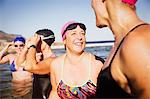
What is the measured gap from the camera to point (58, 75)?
144cm

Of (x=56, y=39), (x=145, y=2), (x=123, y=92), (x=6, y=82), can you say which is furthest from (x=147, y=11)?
(x=6, y=82)

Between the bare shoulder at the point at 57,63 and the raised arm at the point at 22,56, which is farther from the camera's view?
the raised arm at the point at 22,56

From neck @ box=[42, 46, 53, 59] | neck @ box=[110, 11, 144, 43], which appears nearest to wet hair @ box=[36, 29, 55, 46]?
neck @ box=[42, 46, 53, 59]

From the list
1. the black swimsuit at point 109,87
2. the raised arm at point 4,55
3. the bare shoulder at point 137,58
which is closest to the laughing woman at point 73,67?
the raised arm at point 4,55

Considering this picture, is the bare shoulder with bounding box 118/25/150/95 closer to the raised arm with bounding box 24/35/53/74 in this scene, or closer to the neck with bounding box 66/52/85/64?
the neck with bounding box 66/52/85/64

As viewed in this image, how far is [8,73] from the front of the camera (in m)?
1.85

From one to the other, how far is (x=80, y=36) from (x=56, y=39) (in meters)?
0.24

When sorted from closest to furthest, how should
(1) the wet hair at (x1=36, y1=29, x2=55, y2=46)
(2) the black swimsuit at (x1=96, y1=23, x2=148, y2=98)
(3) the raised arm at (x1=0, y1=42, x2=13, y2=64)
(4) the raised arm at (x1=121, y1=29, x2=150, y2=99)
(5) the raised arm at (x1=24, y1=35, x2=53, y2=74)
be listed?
(4) the raised arm at (x1=121, y1=29, x2=150, y2=99) → (2) the black swimsuit at (x1=96, y1=23, x2=148, y2=98) → (5) the raised arm at (x1=24, y1=35, x2=53, y2=74) → (1) the wet hair at (x1=36, y1=29, x2=55, y2=46) → (3) the raised arm at (x1=0, y1=42, x2=13, y2=64)

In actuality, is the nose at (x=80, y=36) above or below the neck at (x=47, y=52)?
above

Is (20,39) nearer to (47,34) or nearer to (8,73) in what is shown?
(47,34)

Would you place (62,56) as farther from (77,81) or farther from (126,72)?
(126,72)

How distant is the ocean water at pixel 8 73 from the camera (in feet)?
5.08

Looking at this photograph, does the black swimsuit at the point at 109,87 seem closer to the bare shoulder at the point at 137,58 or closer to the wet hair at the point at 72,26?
the bare shoulder at the point at 137,58

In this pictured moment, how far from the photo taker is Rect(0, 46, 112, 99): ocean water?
61.0 inches
